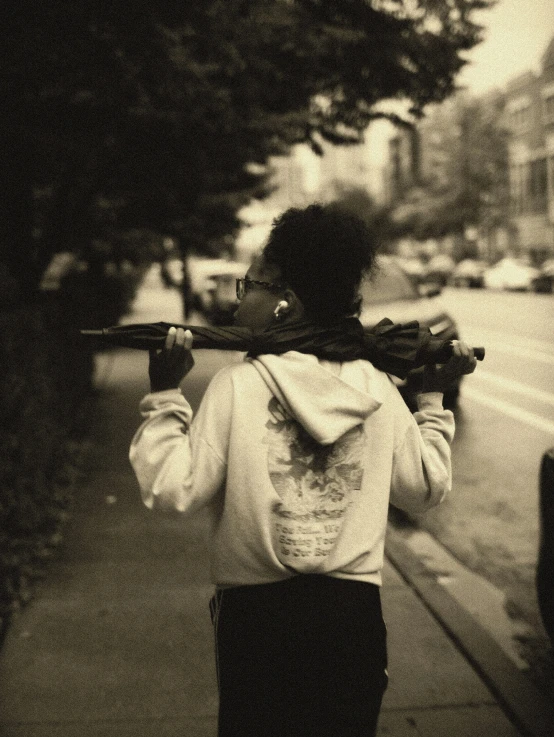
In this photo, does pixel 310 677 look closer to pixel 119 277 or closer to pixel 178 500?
pixel 178 500

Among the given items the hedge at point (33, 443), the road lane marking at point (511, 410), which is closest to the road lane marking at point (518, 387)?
the road lane marking at point (511, 410)

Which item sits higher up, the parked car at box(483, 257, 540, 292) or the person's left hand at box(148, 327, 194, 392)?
the person's left hand at box(148, 327, 194, 392)

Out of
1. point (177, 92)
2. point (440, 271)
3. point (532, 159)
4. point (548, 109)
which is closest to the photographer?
point (177, 92)

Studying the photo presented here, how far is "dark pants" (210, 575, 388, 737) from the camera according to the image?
2105mm

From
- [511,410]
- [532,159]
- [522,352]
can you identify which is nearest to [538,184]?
[532,159]

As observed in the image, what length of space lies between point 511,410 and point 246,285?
9914mm

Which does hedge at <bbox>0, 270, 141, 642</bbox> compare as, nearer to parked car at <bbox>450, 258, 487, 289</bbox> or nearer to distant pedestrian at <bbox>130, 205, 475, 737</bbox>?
distant pedestrian at <bbox>130, 205, 475, 737</bbox>

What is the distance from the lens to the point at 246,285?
2266 millimetres

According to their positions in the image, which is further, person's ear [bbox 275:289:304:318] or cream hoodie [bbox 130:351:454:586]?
person's ear [bbox 275:289:304:318]

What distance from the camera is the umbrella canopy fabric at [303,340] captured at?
2.13 meters

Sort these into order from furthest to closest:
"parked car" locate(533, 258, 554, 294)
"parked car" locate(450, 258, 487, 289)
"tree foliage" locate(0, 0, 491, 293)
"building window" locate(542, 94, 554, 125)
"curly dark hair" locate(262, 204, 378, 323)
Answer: "building window" locate(542, 94, 554, 125) < "parked car" locate(450, 258, 487, 289) < "parked car" locate(533, 258, 554, 294) < "tree foliage" locate(0, 0, 491, 293) < "curly dark hair" locate(262, 204, 378, 323)

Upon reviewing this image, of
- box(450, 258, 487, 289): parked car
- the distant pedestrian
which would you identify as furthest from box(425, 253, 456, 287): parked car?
the distant pedestrian

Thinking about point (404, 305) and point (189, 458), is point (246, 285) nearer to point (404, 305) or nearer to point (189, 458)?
point (189, 458)

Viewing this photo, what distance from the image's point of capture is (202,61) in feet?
23.6
